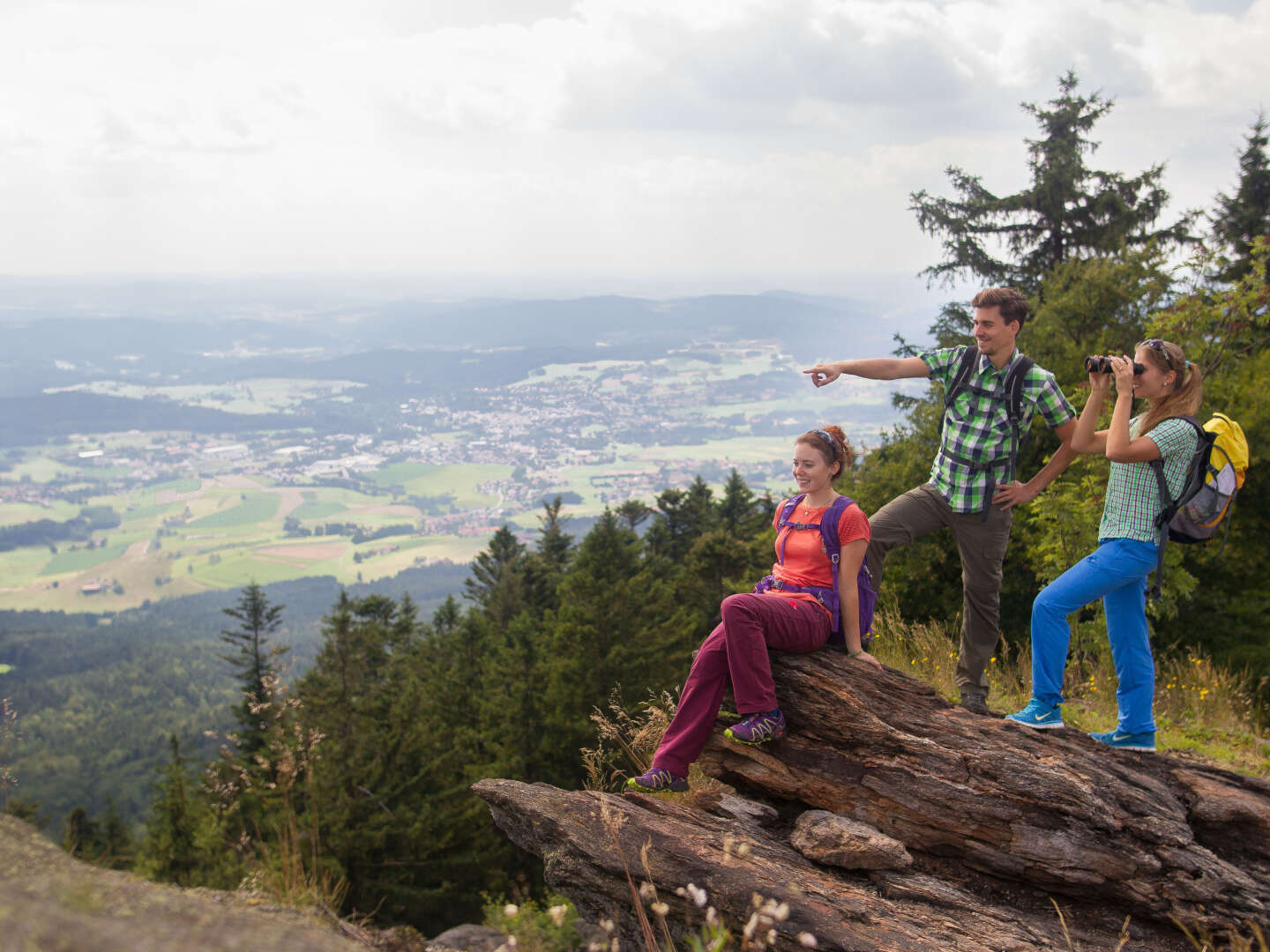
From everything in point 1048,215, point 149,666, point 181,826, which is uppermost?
point 1048,215

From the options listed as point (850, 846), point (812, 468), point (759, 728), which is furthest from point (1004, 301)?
point (850, 846)

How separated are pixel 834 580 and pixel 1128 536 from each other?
152 centimetres

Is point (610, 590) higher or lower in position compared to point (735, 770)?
lower

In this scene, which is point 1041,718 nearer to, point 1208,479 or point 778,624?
point 1208,479

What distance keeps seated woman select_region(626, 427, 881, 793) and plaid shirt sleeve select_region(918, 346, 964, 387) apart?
0.88 meters

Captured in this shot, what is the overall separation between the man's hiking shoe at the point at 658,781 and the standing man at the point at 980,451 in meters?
1.73

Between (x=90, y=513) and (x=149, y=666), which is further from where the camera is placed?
(x=90, y=513)

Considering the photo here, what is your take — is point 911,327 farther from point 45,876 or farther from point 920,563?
point 45,876

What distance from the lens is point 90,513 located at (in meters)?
173

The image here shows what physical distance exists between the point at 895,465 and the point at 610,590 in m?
7.79

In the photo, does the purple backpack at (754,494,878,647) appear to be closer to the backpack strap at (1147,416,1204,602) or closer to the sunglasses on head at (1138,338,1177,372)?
the backpack strap at (1147,416,1204,602)

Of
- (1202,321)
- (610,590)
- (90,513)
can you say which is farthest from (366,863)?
(90,513)

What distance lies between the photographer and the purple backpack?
4191 mm

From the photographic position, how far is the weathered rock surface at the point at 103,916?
1.18 m
